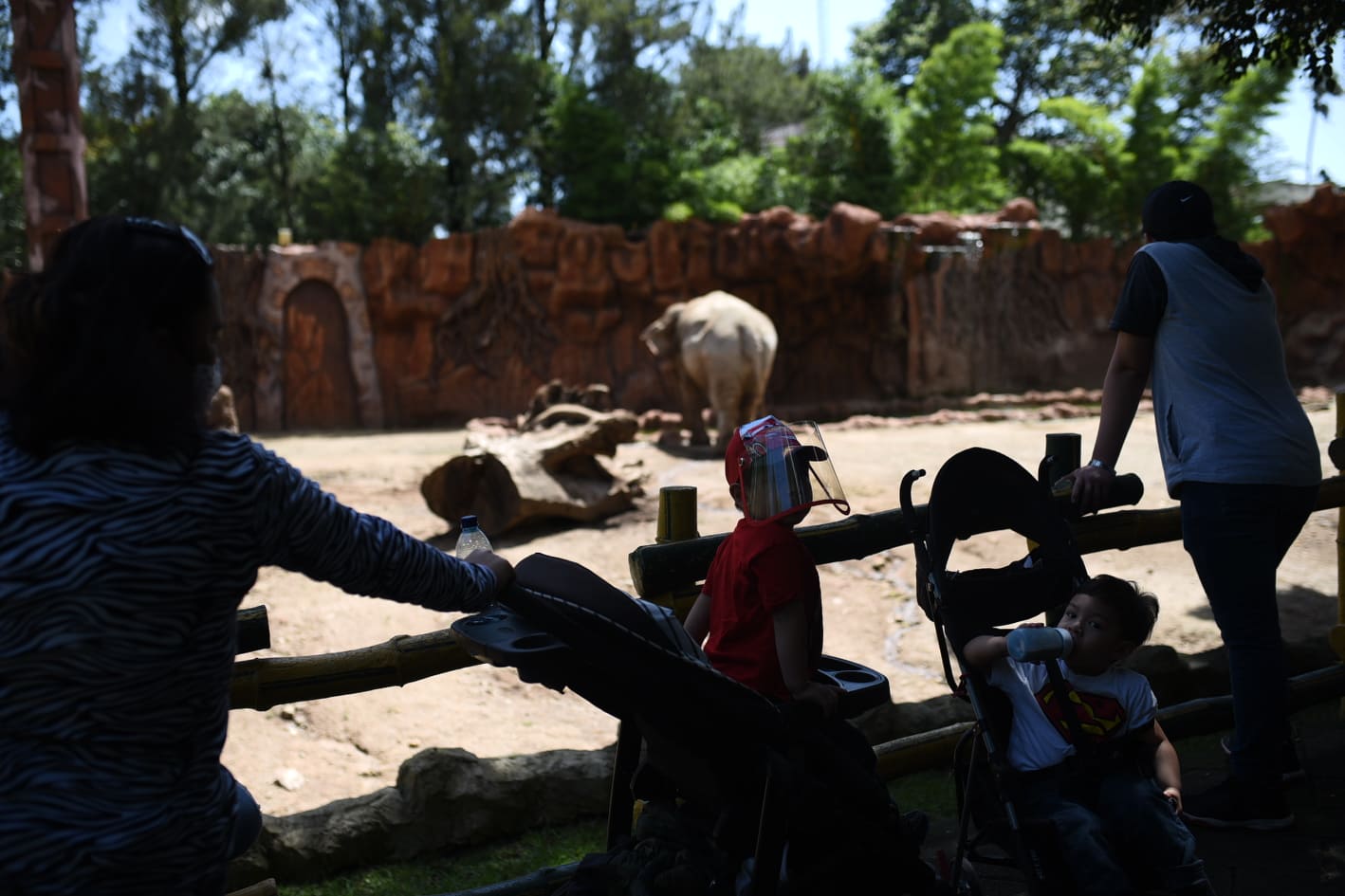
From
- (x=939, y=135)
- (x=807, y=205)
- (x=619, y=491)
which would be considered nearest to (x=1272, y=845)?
(x=619, y=491)

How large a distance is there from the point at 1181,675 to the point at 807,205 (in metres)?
18.4

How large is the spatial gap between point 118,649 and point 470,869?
2.41m

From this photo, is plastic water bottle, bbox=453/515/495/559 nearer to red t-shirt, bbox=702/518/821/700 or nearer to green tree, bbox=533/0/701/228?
red t-shirt, bbox=702/518/821/700

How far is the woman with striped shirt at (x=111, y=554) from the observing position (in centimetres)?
142

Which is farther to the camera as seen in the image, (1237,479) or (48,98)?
(48,98)

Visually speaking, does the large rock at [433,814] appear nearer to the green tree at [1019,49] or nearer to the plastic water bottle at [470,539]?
the plastic water bottle at [470,539]

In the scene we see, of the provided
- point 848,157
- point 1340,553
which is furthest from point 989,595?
point 848,157

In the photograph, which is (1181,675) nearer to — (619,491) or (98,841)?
(98,841)

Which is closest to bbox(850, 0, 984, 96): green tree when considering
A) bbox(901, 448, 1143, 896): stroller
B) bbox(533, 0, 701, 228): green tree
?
bbox(533, 0, 701, 228): green tree

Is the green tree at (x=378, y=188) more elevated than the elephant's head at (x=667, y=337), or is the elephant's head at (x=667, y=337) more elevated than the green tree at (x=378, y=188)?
the green tree at (x=378, y=188)

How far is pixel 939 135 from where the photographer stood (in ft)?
74.6

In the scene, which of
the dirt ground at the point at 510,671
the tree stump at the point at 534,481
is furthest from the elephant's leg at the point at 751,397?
the tree stump at the point at 534,481

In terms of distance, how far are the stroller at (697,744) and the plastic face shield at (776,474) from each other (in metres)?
0.39

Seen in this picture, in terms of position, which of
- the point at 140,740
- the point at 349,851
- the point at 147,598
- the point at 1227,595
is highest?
the point at 147,598
